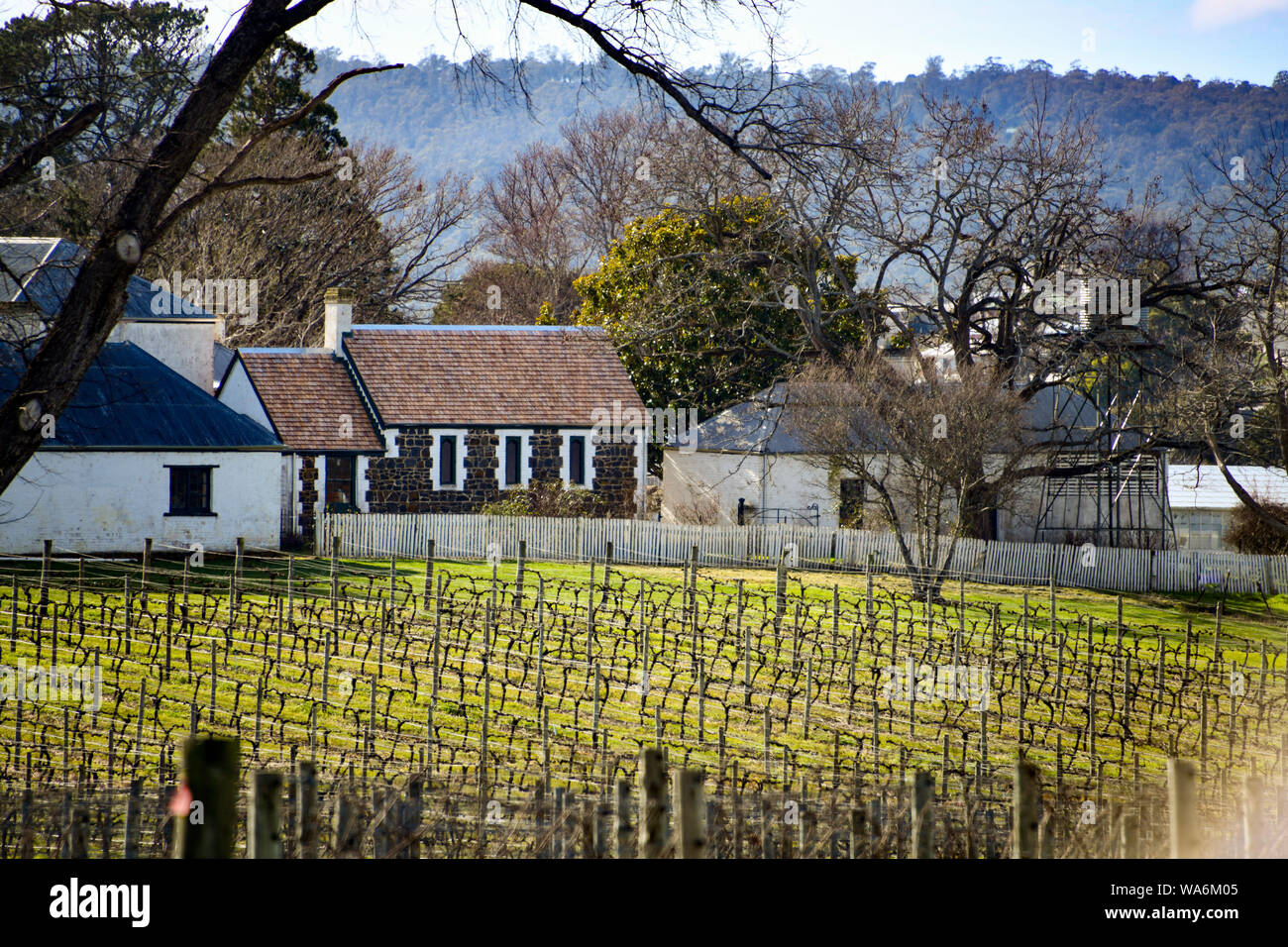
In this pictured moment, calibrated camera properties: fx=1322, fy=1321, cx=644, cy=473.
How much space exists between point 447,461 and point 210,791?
34092 mm

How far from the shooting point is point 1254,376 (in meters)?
32.8

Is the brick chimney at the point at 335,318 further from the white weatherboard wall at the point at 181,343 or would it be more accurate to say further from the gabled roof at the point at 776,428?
the gabled roof at the point at 776,428

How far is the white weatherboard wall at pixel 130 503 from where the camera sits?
28.9 meters

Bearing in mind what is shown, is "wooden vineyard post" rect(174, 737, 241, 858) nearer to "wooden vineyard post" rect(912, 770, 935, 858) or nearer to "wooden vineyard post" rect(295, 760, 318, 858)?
"wooden vineyard post" rect(295, 760, 318, 858)

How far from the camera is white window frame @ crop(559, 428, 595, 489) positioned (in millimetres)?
38031

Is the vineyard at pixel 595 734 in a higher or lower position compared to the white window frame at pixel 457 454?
lower

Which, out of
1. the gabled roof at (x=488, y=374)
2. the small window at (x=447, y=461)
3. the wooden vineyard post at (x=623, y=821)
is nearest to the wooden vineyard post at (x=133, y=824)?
the wooden vineyard post at (x=623, y=821)

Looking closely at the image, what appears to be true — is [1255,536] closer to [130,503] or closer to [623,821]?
[130,503]

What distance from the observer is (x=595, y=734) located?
1411 cm

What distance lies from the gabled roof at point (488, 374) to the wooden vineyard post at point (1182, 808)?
107 ft

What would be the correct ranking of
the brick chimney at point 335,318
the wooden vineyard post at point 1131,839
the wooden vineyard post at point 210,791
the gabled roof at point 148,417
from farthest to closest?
the brick chimney at point 335,318
the gabled roof at point 148,417
the wooden vineyard post at point 1131,839
the wooden vineyard post at point 210,791

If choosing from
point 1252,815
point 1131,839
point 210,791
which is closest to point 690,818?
point 210,791
